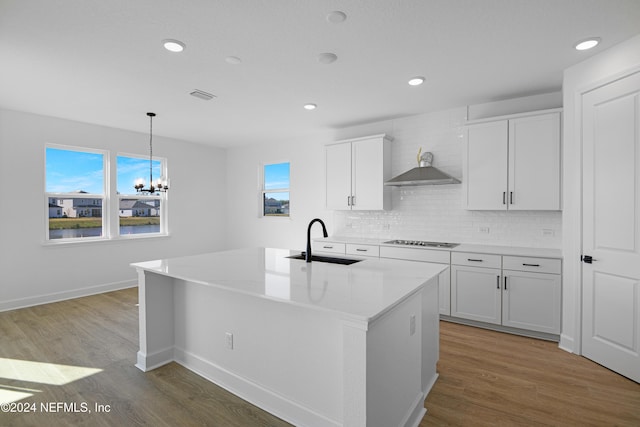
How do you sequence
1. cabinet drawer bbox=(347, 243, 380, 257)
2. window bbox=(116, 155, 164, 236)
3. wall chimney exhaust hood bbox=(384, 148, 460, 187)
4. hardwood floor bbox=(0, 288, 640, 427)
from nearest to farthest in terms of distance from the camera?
hardwood floor bbox=(0, 288, 640, 427) < wall chimney exhaust hood bbox=(384, 148, 460, 187) < cabinet drawer bbox=(347, 243, 380, 257) < window bbox=(116, 155, 164, 236)

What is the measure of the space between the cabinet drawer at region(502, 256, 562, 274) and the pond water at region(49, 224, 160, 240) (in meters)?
5.55

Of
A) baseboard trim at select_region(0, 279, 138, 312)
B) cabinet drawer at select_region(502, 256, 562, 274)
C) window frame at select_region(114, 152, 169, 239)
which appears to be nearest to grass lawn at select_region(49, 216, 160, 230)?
window frame at select_region(114, 152, 169, 239)

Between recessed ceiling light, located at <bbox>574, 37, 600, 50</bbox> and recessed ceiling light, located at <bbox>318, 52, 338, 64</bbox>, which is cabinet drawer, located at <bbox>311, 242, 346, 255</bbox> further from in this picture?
recessed ceiling light, located at <bbox>574, 37, 600, 50</bbox>

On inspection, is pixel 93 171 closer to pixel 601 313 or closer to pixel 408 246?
pixel 408 246

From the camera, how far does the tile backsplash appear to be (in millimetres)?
3809

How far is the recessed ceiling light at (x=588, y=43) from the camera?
2.52 m

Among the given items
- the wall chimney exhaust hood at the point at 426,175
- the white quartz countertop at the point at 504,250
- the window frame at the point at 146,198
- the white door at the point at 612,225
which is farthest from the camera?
the window frame at the point at 146,198

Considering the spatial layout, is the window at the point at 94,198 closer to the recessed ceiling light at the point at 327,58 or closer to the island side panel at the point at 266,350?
the island side panel at the point at 266,350

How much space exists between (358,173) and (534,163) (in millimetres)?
2129

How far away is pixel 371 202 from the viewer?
4.58 m

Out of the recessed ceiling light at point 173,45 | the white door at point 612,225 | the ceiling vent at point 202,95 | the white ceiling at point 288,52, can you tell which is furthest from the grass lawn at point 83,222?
the white door at point 612,225

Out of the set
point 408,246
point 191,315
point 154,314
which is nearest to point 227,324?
point 191,315

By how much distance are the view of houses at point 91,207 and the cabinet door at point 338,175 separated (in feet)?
10.7

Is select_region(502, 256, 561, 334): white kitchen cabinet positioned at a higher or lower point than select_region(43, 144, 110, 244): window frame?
lower
